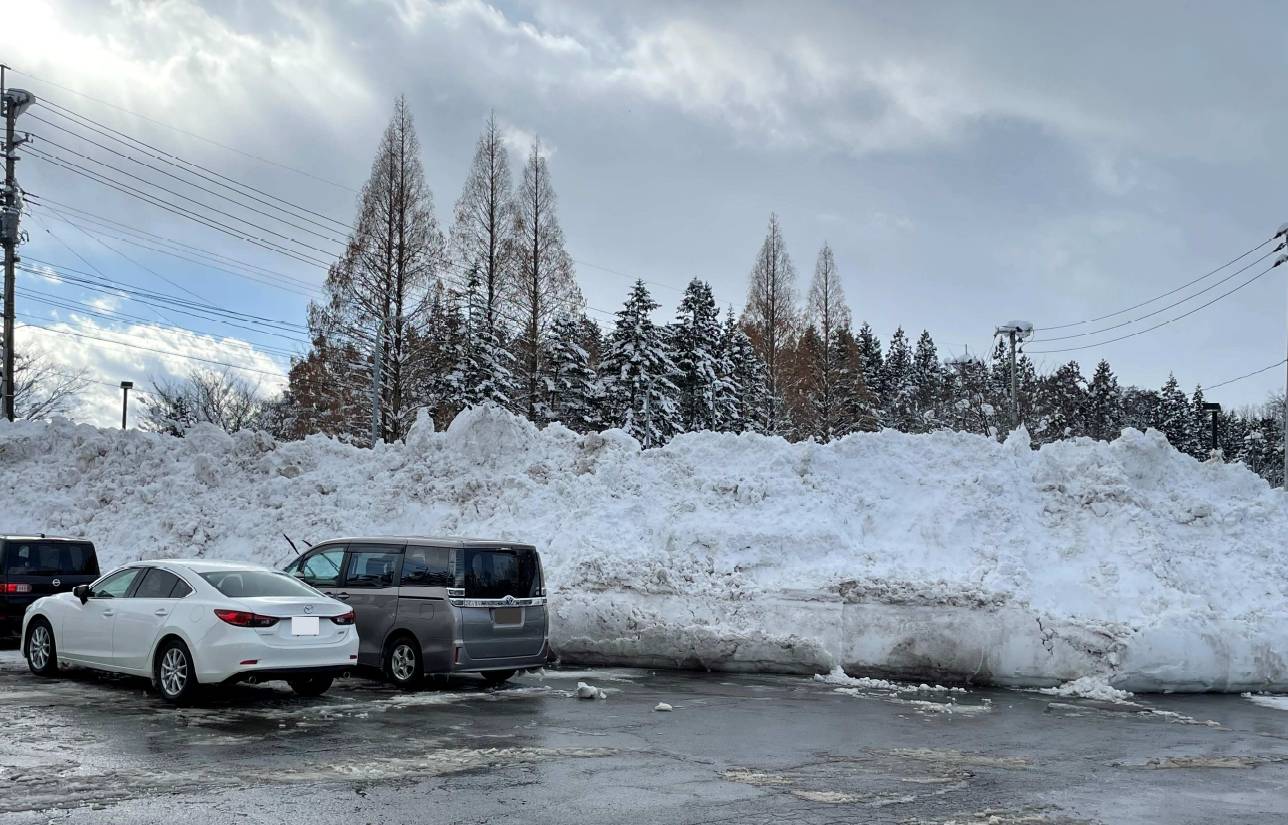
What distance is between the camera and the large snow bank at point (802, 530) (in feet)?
45.2

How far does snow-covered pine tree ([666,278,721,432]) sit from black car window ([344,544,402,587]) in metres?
35.0

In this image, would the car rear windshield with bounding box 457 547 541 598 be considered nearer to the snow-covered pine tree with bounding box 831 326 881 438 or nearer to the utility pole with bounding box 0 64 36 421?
the utility pole with bounding box 0 64 36 421

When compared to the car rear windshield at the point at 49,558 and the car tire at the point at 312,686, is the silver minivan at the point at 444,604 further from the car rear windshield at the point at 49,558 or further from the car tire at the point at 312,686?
the car rear windshield at the point at 49,558

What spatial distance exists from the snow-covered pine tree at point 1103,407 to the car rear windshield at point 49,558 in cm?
6489

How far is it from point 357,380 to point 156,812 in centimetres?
2920

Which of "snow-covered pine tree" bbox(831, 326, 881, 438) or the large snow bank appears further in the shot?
"snow-covered pine tree" bbox(831, 326, 881, 438)

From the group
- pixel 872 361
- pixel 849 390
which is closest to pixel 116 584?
pixel 849 390

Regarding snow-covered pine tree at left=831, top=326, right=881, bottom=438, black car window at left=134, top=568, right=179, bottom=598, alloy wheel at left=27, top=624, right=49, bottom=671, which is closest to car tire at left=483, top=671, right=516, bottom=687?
black car window at left=134, top=568, right=179, bottom=598

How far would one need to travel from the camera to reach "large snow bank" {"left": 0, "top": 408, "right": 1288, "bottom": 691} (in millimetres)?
13766

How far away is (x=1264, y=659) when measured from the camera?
525 inches

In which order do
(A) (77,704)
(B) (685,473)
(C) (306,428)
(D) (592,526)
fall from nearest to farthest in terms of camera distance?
(A) (77,704)
(D) (592,526)
(B) (685,473)
(C) (306,428)

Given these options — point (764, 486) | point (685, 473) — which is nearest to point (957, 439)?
point (764, 486)

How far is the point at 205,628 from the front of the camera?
951 centimetres

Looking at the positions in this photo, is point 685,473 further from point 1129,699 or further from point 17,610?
point 17,610
